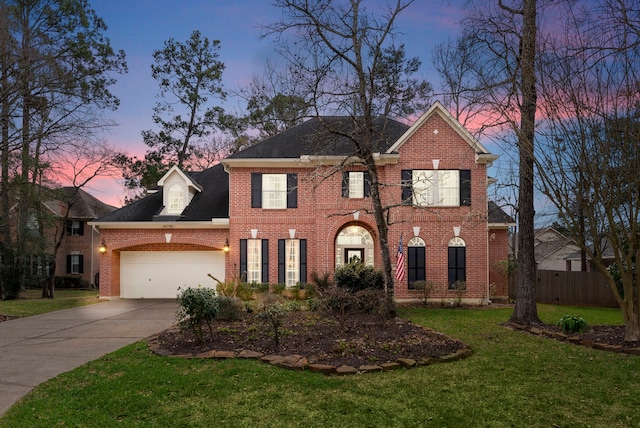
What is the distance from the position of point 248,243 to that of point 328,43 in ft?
30.6

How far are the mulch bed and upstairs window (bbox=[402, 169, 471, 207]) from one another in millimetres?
7995

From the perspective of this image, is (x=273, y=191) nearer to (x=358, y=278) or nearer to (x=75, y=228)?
(x=358, y=278)

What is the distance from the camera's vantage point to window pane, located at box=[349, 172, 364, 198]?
60.8 feet

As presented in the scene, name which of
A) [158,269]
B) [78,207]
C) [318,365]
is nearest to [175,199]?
[158,269]

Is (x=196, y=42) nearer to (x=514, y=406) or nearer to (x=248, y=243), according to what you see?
(x=248, y=243)

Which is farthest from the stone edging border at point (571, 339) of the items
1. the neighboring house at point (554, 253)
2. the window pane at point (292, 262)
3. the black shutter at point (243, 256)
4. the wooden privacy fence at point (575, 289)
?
the neighboring house at point (554, 253)

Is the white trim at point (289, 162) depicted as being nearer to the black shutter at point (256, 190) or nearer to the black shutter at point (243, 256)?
the black shutter at point (256, 190)

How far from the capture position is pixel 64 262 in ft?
114

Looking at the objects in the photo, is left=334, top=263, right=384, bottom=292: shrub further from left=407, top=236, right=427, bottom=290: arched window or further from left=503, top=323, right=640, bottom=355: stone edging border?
left=503, top=323, right=640, bottom=355: stone edging border

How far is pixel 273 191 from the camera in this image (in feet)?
62.4

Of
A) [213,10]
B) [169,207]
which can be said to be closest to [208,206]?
[169,207]

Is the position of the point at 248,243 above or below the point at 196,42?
below

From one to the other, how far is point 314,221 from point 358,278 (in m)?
4.33

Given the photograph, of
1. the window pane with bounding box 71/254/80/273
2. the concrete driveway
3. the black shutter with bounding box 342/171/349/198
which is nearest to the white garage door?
the concrete driveway
